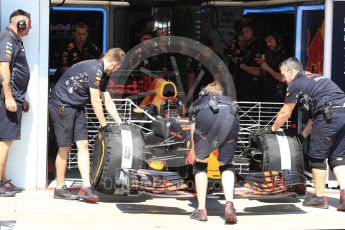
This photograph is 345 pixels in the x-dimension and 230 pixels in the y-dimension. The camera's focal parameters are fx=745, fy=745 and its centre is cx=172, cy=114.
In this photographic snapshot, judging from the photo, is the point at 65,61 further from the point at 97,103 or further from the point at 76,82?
the point at 97,103

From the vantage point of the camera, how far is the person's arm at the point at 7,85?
7.70 meters

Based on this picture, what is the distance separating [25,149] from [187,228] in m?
2.38

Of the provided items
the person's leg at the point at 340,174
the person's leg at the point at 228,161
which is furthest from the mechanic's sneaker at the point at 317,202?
the person's leg at the point at 228,161

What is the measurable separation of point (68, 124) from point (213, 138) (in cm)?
167

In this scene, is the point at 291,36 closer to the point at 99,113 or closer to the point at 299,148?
the point at 299,148

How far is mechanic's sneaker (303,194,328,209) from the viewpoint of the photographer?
7984mm

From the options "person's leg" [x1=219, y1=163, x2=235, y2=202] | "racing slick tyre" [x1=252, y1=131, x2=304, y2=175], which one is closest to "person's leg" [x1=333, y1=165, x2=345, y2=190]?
"racing slick tyre" [x1=252, y1=131, x2=304, y2=175]

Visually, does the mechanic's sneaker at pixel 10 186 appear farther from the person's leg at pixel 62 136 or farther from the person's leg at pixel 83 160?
the person's leg at pixel 83 160

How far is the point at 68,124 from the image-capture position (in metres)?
7.96

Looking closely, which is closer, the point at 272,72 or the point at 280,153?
the point at 280,153

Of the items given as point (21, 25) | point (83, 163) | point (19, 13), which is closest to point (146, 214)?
point (83, 163)

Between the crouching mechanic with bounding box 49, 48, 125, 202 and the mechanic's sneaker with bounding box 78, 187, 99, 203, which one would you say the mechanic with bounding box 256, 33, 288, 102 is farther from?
the mechanic's sneaker with bounding box 78, 187, 99, 203

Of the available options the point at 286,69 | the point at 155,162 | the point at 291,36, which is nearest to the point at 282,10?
the point at 291,36

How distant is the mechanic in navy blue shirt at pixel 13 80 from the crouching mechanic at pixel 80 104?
1.21 feet
